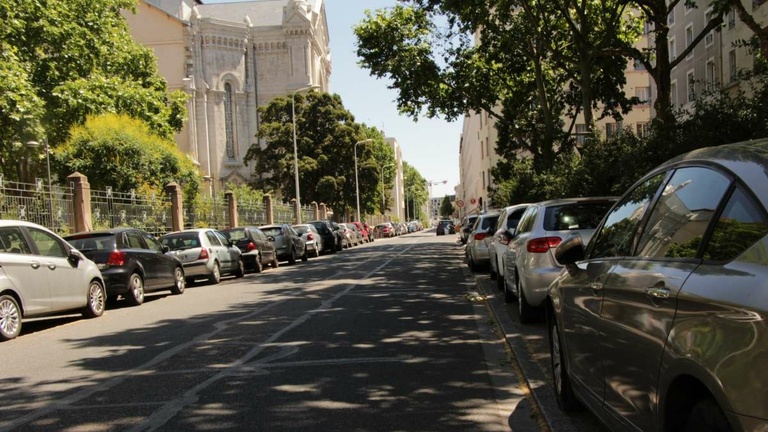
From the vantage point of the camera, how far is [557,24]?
81.1ft

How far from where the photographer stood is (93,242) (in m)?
13.5

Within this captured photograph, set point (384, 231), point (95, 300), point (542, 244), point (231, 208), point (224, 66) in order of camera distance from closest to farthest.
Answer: point (542, 244)
point (95, 300)
point (231, 208)
point (224, 66)
point (384, 231)

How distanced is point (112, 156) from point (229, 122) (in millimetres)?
45045

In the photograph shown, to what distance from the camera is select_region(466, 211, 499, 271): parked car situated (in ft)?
57.7

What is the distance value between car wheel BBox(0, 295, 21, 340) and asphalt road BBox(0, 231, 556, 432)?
8.8 inches

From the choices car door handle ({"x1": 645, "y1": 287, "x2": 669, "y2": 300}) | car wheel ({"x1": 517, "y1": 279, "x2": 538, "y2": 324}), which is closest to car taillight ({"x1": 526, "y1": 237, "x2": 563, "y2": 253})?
car wheel ({"x1": 517, "y1": 279, "x2": 538, "y2": 324})

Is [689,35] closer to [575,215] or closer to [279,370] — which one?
[575,215]

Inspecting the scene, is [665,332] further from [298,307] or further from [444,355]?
[298,307]

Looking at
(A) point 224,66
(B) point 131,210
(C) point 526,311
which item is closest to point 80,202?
(B) point 131,210

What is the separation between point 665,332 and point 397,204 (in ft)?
458

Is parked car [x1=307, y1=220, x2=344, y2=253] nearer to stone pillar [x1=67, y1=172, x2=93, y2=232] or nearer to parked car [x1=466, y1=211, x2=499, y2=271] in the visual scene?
stone pillar [x1=67, y1=172, x2=93, y2=232]

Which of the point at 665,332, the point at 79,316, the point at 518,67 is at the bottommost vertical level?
the point at 79,316

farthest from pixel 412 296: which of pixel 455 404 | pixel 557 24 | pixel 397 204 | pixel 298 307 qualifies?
pixel 397 204

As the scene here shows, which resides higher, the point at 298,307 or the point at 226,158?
the point at 226,158
